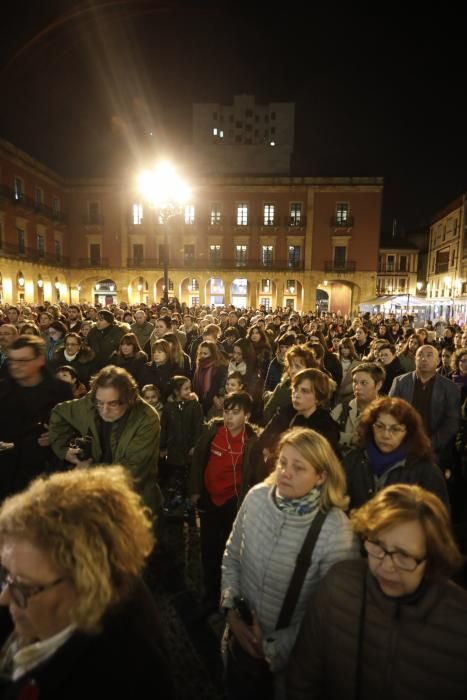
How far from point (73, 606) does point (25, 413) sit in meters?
2.45

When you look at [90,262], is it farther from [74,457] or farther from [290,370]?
[74,457]

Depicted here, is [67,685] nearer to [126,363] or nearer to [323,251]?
[126,363]

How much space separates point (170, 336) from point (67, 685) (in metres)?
4.97

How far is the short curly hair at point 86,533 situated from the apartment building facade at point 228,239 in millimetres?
35748

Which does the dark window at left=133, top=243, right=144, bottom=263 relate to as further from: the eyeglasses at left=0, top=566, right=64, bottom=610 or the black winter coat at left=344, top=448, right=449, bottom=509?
the eyeglasses at left=0, top=566, right=64, bottom=610

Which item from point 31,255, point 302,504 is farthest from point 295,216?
point 302,504

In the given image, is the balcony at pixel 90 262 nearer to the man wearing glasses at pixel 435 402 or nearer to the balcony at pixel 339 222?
the balcony at pixel 339 222

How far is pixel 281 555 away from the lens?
1872 mm

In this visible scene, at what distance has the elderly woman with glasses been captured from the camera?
55.4 inches

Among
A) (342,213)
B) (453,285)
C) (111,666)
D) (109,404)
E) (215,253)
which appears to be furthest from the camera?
(215,253)

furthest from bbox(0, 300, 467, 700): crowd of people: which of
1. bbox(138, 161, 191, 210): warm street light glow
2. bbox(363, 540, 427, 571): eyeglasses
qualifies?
bbox(138, 161, 191, 210): warm street light glow

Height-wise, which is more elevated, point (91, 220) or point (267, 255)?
point (91, 220)

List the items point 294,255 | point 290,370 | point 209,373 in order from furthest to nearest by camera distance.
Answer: point 294,255
point 209,373
point 290,370

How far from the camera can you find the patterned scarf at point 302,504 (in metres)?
1.91
